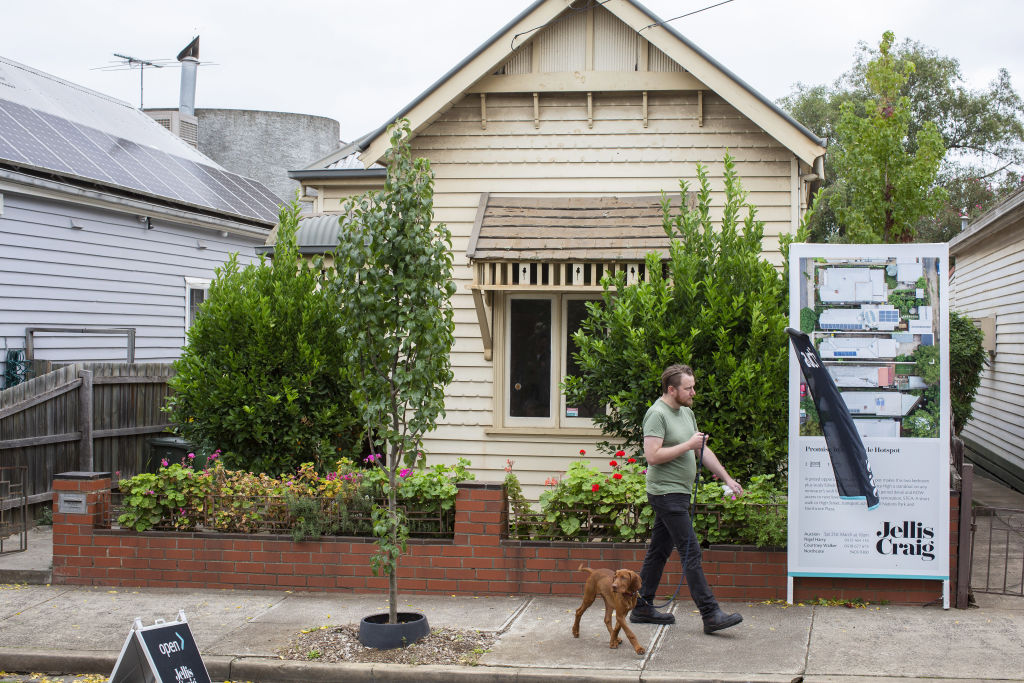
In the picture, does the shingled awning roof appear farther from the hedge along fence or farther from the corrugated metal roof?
the hedge along fence

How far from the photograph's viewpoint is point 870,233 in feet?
50.0

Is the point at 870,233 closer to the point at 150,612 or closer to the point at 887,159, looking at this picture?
the point at 887,159

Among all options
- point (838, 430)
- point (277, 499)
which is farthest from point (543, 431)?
point (838, 430)

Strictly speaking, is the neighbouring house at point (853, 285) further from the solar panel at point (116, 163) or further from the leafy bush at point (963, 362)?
the solar panel at point (116, 163)

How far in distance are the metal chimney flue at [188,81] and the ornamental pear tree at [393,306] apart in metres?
24.3

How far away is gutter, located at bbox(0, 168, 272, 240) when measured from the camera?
1316 cm

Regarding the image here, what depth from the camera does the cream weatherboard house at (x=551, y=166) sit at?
10.6 m

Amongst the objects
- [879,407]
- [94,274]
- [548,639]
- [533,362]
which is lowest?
[548,639]

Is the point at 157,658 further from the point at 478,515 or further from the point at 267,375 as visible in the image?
the point at 267,375

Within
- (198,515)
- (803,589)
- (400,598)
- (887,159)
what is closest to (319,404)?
(198,515)

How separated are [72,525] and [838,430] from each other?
6291mm

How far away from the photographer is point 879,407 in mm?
7168

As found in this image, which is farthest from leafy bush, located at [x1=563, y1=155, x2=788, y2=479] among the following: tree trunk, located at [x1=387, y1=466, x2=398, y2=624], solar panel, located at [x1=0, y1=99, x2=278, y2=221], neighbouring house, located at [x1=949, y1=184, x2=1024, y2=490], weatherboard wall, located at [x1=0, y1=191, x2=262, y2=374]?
solar panel, located at [x1=0, y1=99, x2=278, y2=221]

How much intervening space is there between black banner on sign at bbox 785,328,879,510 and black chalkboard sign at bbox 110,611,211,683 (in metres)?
4.52
